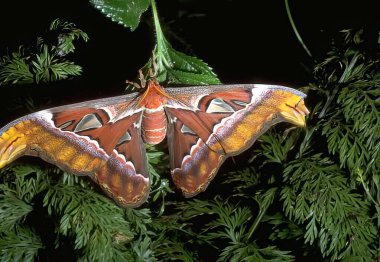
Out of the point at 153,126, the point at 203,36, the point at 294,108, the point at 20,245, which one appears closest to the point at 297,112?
the point at 294,108

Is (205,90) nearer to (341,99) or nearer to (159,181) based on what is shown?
(159,181)

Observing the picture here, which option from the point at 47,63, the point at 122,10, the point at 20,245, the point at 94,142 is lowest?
the point at 20,245

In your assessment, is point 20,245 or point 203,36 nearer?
point 20,245

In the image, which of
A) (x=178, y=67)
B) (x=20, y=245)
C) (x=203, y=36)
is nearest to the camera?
(x=178, y=67)

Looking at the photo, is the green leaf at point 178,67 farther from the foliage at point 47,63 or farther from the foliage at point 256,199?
the foliage at point 47,63

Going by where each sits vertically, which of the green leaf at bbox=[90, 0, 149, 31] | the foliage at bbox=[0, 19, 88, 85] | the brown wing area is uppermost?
the green leaf at bbox=[90, 0, 149, 31]

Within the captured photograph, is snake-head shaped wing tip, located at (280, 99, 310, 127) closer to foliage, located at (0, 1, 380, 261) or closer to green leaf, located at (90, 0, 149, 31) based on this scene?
foliage, located at (0, 1, 380, 261)

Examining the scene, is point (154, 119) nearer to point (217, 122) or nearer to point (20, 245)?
point (217, 122)

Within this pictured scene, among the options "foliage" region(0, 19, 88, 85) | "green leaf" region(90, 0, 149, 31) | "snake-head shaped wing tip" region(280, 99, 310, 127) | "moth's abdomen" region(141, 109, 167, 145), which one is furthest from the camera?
"foliage" region(0, 19, 88, 85)

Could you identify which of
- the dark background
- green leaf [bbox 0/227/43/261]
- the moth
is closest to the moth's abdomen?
the moth
